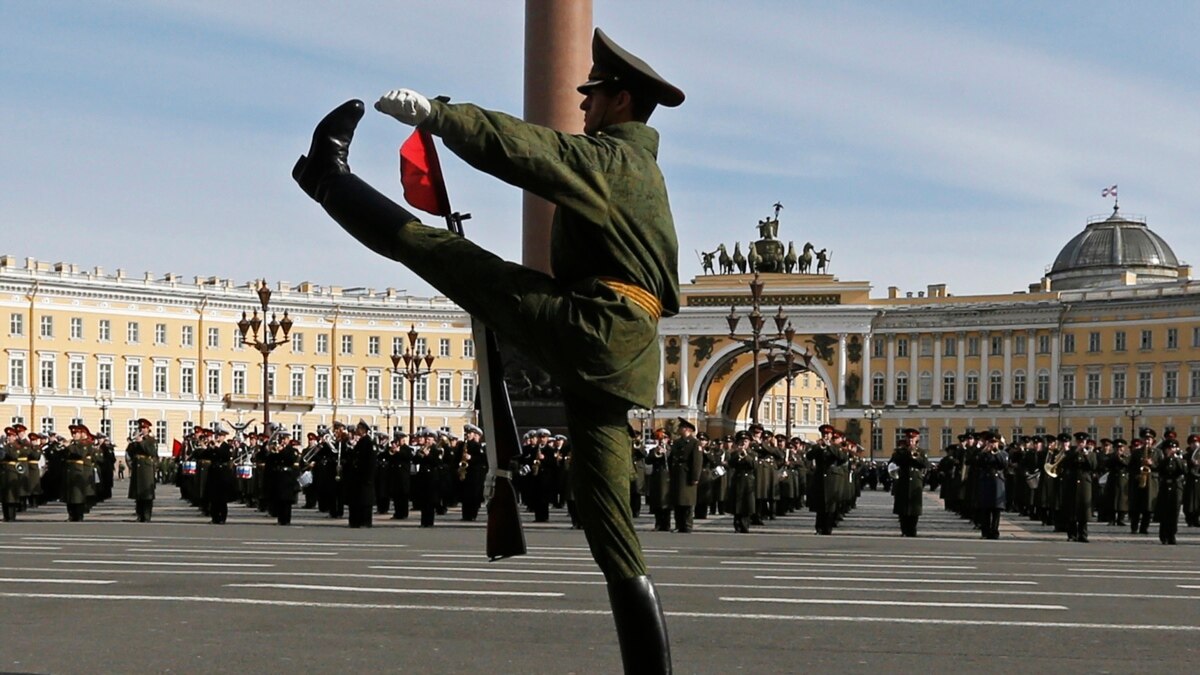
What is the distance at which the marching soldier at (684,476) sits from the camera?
2308 centimetres

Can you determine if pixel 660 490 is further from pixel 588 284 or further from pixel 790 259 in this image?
pixel 790 259

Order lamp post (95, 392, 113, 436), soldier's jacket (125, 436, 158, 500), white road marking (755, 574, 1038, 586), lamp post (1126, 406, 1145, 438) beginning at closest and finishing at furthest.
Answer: white road marking (755, 574, 1038, 586) → soldier's jacket (125, 436, 158, 500) → lamp post (1126, 406, 1145, 438) → lamp post (95, 392, 113, 436)

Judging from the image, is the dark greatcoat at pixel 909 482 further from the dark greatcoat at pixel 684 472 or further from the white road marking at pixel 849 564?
the white road marking at pixel 849 564

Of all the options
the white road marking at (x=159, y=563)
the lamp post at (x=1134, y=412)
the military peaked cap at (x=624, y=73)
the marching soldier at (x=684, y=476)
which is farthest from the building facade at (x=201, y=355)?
the military peaked cap at (x=624, y=73)

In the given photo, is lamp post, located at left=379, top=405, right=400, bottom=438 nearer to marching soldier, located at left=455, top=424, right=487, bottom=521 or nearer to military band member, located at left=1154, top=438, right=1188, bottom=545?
marching soldier, located at left=455, top=424, right=487, bottom=521

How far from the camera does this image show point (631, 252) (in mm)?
5246

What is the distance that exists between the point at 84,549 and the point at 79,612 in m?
6.80

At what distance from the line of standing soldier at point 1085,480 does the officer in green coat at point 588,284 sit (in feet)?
59.4

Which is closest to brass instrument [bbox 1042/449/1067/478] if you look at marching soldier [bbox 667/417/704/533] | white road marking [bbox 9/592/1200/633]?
marching soldier [bbox 667/417/704/533]

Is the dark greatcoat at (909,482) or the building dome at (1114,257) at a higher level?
the building dome at (1114,257)

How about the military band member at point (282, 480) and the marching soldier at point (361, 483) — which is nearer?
the marching soldier at point (361, 483)

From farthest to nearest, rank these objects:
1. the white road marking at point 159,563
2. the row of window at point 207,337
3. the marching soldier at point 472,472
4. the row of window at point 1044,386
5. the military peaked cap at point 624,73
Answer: the row of window at point 1044,386 → the row of window at point 207,337 → the marching soldier at point 472,472 → the white road marking at point 159,563 → the military peaked cap at point 624,73

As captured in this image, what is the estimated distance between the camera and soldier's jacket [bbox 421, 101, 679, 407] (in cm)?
492

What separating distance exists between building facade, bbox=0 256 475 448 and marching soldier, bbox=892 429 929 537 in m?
66.0
